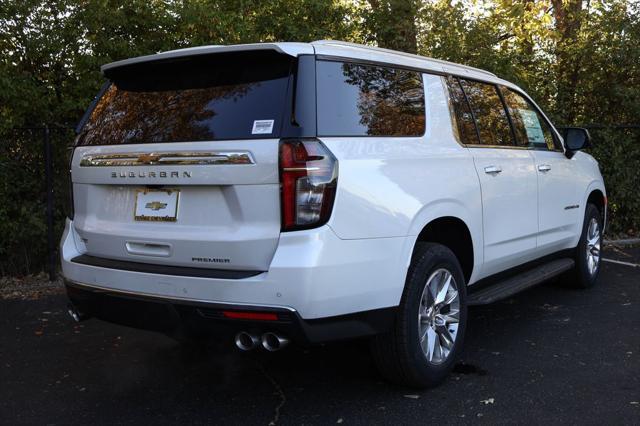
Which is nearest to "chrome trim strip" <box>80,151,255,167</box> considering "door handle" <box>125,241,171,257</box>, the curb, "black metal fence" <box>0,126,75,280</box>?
"door handle" <box>125,241,171,257</box>

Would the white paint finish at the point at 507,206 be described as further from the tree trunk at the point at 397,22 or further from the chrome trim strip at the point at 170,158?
the tree trunk at the point at 397,22

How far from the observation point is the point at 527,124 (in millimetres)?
5176

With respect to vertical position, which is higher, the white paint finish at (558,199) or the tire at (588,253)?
the white paint finish at (558,199)

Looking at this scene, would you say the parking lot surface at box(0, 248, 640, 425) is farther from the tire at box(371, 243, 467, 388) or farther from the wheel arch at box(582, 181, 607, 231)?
the wheel arch at box(582, 181, 607, 231)

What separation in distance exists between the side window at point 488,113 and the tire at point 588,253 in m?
1.68

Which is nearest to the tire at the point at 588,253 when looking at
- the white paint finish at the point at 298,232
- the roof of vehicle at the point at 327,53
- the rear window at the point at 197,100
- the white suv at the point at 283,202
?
the white suv at the point at 283,202

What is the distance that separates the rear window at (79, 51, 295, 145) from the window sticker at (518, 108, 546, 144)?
2.67 metres

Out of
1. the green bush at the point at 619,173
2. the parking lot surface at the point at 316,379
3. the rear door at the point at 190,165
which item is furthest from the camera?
the green bush at the point at 619,173

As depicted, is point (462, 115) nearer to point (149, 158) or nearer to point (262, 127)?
point (262, 127)

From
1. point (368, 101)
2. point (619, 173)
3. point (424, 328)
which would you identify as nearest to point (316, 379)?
point (424, 328)

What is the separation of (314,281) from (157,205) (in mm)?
946

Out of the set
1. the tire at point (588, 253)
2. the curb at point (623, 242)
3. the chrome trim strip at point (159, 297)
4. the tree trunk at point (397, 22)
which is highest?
the tree trunk at point (397, 22)

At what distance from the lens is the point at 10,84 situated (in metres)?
6.56

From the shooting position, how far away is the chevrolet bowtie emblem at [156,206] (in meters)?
3.28
